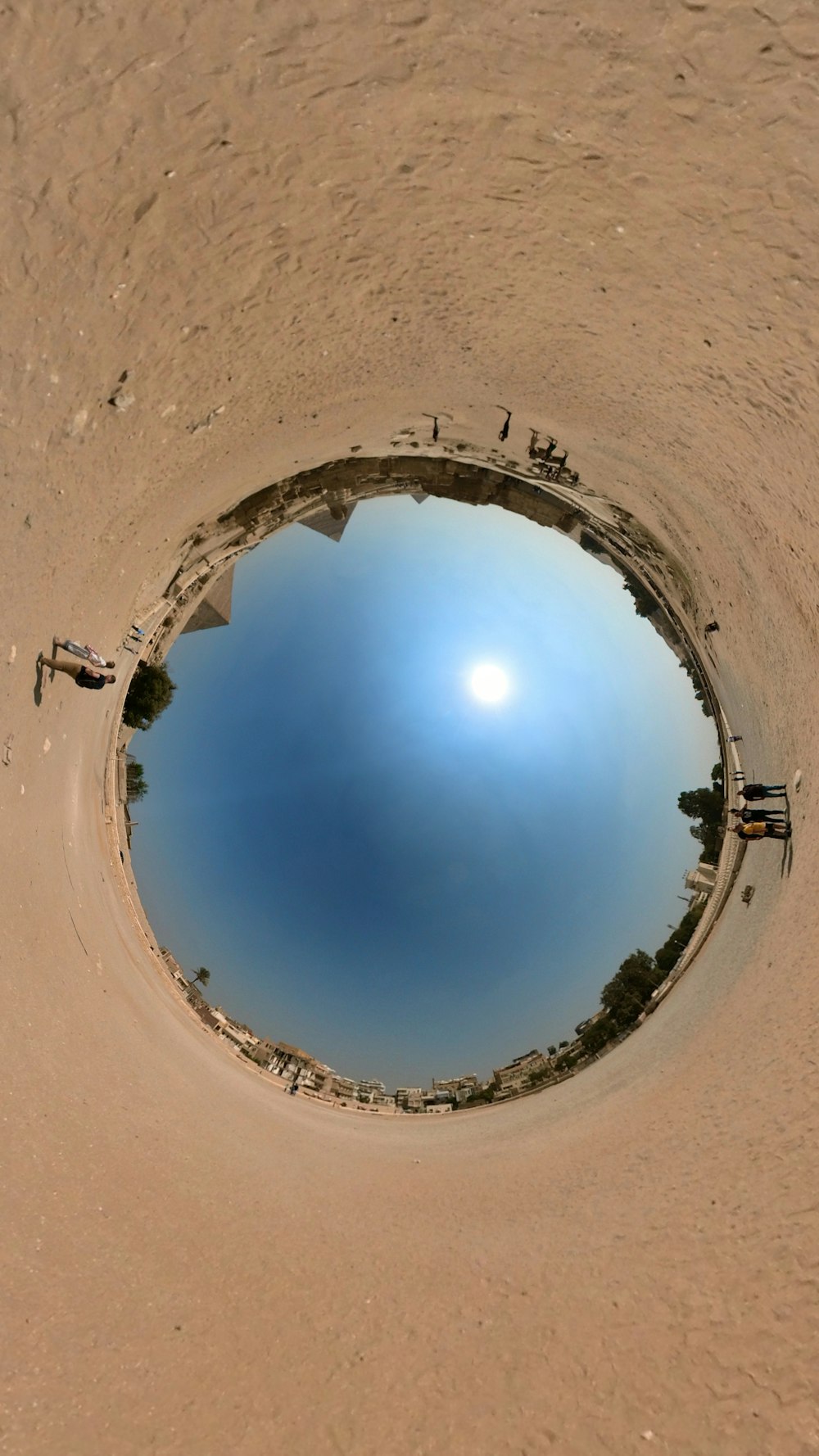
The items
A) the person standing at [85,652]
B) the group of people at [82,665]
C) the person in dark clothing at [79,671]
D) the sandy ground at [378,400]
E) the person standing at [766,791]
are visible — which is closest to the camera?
the sandy ground at [378,400]

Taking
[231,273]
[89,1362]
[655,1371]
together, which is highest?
[231,273]

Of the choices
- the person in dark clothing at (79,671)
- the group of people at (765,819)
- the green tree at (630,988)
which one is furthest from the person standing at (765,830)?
the person in dark clothing at (79,671)

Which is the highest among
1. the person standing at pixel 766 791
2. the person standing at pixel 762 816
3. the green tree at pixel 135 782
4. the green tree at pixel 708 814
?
the green tree at pixel 708 814

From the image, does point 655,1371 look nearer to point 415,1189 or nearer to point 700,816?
point 415,1189

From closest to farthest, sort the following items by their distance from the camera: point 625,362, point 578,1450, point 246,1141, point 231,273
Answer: point 578,1450 < point 231,273 < point 625,362 < point 246,1141

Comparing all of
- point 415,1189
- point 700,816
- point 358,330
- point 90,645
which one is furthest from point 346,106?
point 700,816

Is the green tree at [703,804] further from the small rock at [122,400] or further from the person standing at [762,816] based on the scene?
the small rock at [122,400]

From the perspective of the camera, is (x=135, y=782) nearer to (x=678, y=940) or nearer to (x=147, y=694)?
(x=147, y=694)

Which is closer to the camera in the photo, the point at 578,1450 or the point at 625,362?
the point at 578,1450
